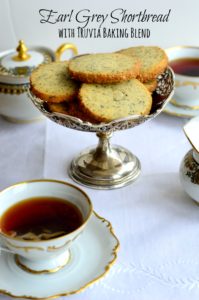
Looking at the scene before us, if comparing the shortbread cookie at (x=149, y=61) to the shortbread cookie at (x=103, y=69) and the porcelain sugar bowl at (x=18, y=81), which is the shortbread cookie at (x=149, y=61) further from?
the porcelain sugar bowl at (x=18, y=81)

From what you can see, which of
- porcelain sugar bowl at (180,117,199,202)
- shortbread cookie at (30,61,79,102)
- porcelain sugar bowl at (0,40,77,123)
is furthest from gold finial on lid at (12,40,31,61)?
porcelain sugar bowl at (180,117,199,202)

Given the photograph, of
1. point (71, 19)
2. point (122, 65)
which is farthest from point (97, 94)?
point (71, 19)

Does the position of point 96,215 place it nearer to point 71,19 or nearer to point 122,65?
point 122,65

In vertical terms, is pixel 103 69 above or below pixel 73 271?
above

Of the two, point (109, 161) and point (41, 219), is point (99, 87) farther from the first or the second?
point (41, 219)

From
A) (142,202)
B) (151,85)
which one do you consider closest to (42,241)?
(142,202)

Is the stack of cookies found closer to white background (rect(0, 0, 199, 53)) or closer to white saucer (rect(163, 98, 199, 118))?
white saucer (rect(163, 98, 199, 118))

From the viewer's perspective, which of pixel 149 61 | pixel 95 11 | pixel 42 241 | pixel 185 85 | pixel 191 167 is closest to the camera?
pixel 42 241
